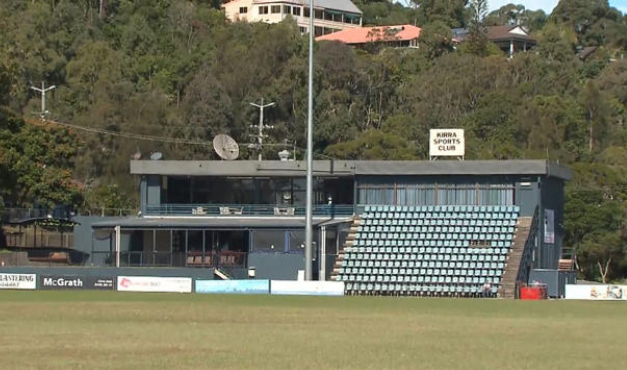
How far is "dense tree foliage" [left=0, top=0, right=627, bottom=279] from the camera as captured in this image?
9106 cm

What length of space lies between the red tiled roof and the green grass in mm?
120551

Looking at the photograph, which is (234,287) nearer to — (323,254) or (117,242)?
(323,254)

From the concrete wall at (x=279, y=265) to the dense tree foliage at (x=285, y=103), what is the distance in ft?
72.0

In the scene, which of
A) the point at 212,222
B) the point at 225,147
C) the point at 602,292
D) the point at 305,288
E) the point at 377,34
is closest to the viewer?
the point at 602,292

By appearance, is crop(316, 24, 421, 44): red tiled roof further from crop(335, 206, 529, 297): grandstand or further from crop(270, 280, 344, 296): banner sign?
crop(270, 280, 344, 296): banner sign

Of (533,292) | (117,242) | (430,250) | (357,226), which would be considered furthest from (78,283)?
(533,292)

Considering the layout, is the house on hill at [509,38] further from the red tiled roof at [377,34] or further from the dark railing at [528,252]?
the dark railing at [528,252]

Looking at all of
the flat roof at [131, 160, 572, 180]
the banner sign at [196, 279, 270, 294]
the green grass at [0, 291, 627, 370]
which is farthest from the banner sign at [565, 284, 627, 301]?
the banner sign at [196, 279, 270, 294]

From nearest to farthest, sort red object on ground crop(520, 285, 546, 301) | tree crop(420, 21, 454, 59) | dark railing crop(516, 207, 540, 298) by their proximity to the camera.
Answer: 1. red object on ground crop(520, 285, 546, 301)
2. dark railing crop(516, 207, 540, 298)
3. tree crop(420, 21, 454, 59)

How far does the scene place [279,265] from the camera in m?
71.4

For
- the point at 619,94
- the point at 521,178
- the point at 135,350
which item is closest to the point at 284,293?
the point at 521,178

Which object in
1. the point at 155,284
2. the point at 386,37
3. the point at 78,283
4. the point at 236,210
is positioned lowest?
the point at 78,283

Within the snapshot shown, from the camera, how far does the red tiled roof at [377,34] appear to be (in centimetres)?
16975

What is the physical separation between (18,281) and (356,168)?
68.3 ft
